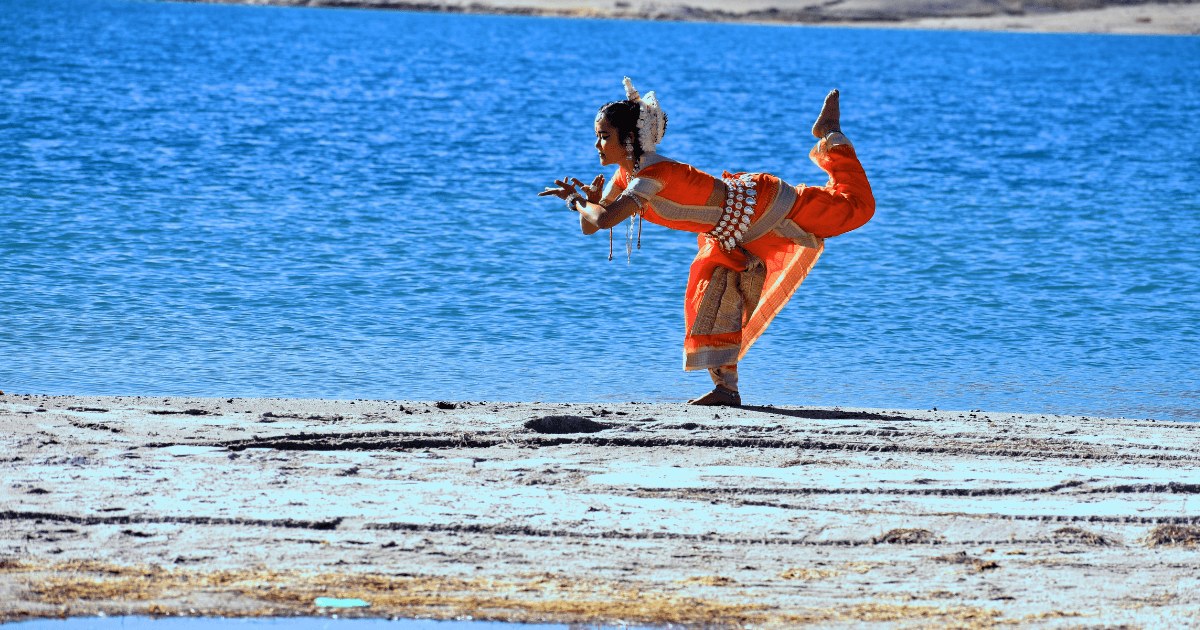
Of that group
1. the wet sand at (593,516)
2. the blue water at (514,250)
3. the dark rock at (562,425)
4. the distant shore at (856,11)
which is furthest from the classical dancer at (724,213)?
the distant shore at (856,11)

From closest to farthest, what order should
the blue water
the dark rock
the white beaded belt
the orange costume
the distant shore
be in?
the dark rock
the orange costume
the white beaded belt
the blue water
the distant shore

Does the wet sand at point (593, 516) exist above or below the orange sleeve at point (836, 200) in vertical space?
below

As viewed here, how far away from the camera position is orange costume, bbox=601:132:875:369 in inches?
235

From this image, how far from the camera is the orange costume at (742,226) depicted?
5957mm

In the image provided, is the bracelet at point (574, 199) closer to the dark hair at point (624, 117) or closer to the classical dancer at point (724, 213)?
the classical dancer at point (724, 213)

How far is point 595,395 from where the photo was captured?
24.3 feet

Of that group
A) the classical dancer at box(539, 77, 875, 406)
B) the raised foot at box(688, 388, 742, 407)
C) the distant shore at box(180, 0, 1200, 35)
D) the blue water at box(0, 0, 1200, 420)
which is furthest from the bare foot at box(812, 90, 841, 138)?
the distant shore at box(180, 0, 1200, 35)

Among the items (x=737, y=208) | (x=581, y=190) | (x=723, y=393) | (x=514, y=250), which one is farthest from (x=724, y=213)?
(x=514, y=250)

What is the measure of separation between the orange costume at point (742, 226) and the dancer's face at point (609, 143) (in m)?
0.07

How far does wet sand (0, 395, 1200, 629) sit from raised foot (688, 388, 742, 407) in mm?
320

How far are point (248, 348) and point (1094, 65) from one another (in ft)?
136

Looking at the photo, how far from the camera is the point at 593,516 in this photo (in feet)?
15.4

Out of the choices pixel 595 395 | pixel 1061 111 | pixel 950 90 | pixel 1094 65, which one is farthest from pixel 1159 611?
pixel 1094 65

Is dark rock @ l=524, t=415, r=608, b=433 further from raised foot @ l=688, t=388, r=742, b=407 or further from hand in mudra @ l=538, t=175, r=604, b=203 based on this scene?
hand in mudra @ l=538, t=175, r=604, b=203
